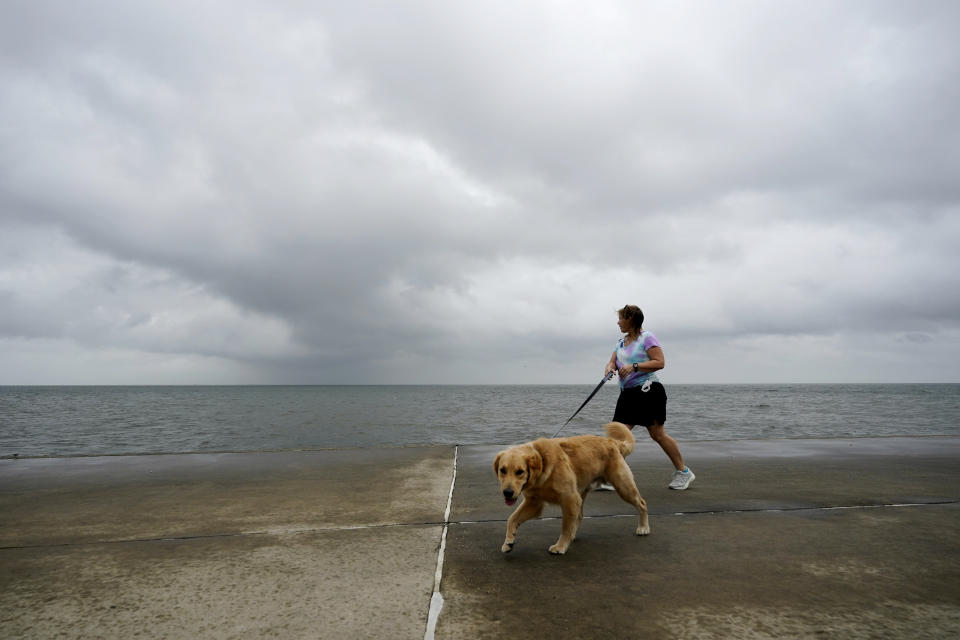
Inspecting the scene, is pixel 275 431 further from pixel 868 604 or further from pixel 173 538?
pixel 868 604

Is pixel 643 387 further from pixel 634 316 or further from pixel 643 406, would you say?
pixel 634 316

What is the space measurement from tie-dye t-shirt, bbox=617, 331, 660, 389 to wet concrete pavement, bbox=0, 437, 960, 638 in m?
1.17

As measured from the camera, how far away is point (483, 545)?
3629mm

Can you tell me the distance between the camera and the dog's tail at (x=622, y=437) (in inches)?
169

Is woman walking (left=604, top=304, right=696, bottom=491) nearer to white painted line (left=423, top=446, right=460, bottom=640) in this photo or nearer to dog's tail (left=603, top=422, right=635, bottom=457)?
dog's tail (left=603, top=422, right=635, bottom=457)

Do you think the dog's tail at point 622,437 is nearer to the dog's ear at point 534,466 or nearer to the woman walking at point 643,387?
the woman walking at point 643,387

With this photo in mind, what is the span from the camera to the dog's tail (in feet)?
14.1

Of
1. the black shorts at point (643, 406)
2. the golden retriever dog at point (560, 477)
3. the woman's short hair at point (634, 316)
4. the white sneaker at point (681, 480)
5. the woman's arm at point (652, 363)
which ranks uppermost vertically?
the woman's short hair at point (634, 316)

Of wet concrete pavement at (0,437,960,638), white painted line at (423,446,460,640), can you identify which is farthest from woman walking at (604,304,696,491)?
white painted line at (423,446,460,640)

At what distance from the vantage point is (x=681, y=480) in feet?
17.5

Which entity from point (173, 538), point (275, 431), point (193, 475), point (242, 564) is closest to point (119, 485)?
point (193, 475)

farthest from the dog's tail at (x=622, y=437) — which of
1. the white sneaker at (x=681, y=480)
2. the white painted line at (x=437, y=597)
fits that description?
the white painted line at (x=437, y=597)

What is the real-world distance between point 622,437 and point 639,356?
117 centimetres

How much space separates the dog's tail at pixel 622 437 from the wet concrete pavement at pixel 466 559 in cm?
61
